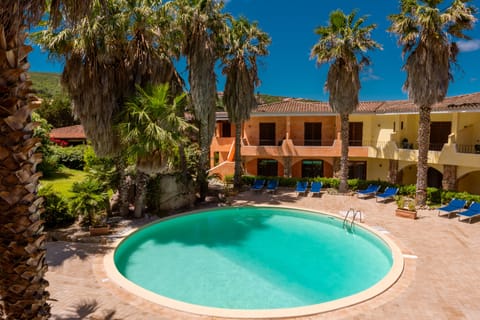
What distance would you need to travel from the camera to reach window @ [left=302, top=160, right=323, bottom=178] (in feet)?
102

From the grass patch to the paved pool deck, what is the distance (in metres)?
13.2

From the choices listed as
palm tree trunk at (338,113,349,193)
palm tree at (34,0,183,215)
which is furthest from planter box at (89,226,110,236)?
palm tree trunk at (338,113,349,193)

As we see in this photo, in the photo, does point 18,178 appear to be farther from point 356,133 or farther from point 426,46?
point 356,133

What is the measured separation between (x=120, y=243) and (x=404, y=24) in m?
19.4

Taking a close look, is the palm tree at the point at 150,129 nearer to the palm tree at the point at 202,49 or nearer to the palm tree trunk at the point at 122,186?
the palm tree trunk at the point at 122,186

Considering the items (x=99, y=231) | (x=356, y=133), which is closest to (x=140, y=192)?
(x=99, y=231)

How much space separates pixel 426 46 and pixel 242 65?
11773 mm

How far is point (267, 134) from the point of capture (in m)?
32.2

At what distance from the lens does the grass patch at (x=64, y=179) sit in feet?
83.0

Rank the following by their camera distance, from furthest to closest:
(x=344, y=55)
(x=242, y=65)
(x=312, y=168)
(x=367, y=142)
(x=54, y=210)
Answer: (x=312, y=168) → (x=367, y=142) → (x=242, y=65) → (x=344, y=55) → (x=54, y=210)

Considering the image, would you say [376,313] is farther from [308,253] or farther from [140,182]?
[140,182]

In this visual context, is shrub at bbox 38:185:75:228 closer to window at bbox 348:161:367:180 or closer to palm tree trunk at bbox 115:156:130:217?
palm tree trunk at bbox 115:156:130:217

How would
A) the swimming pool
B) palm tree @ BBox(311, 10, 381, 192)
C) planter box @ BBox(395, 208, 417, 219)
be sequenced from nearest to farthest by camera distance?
the swimming pool < planter box @ BBox(395, 208, 417, 219) < palm tree @ BBox(311, 10, 381, 192)

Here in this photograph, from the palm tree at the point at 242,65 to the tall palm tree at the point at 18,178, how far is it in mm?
19160
